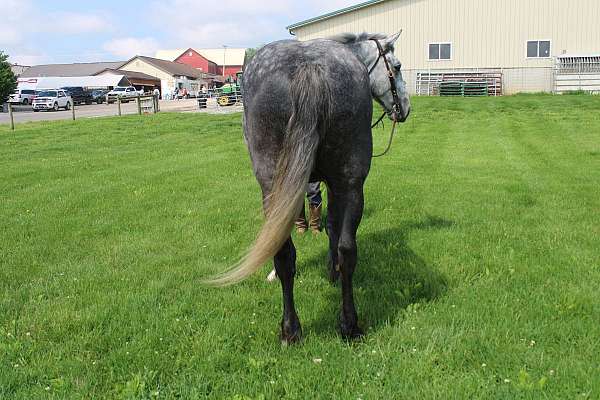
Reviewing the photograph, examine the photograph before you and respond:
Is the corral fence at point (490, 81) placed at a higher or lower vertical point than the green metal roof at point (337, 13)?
lower

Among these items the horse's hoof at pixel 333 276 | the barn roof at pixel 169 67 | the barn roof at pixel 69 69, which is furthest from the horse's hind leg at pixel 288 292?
the barn roof at pixel 69 69

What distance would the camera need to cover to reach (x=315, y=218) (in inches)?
263

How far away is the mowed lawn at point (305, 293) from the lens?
334 cm

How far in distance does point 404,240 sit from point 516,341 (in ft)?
8.13

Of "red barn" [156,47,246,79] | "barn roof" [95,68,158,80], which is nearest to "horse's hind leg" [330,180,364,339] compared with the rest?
"barn roof" [95,68,158,80]

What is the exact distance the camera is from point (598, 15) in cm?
3400

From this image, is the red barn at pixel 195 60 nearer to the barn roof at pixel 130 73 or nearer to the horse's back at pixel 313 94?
the barn roof at pixel 130 73

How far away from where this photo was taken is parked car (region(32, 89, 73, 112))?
46.1m

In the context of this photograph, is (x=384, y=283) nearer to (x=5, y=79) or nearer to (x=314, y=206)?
(x=314, y=206)

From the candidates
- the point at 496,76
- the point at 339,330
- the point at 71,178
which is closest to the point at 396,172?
the point at 71,178

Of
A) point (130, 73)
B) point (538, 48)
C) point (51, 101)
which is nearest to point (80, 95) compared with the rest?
point (51, 101)

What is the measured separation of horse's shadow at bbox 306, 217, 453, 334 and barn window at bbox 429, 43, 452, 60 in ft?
109

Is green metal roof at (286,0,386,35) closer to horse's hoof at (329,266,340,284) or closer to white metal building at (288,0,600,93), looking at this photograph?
white metal building at (288,0,600,93)

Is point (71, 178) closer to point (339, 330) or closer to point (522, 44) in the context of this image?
point (339, 330)
